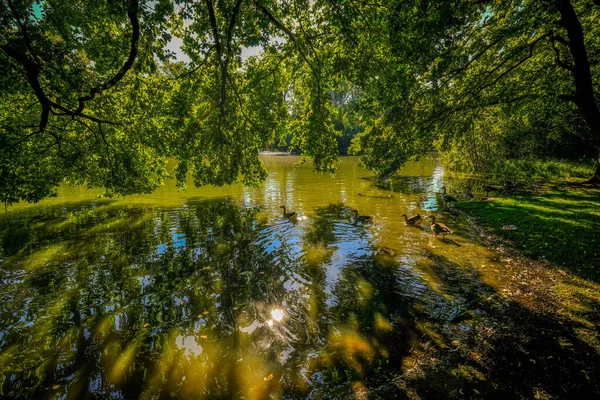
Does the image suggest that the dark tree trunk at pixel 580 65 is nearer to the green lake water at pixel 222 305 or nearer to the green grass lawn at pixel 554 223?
the green grass lawn at pixel 554 223

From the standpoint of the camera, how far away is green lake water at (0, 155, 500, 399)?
593 cm

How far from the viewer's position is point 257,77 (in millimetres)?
10305

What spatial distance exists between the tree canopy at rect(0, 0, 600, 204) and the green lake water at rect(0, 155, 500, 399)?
3.27 m

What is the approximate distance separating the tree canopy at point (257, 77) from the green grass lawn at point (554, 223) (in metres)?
4.11

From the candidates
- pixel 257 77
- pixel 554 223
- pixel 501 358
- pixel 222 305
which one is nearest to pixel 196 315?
pixel 222 305

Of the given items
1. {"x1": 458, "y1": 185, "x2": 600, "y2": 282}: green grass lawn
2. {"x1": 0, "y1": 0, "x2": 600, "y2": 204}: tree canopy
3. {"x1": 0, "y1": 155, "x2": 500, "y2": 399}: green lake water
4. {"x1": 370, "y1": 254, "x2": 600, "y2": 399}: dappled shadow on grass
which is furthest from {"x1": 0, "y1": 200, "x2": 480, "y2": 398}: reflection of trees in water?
{"x1": 458, "y1": 185, "x2": 600, "y2": 282}: green grass lawn

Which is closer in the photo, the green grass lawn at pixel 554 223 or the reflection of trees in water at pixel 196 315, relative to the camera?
the reflection of trees in water at pixel 196 315

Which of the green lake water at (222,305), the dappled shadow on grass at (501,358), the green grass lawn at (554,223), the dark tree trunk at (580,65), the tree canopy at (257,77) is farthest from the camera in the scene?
the green grass lawn at (554,223)

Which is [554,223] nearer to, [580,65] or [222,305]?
[580,65]

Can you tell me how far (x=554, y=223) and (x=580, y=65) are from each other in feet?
27.5

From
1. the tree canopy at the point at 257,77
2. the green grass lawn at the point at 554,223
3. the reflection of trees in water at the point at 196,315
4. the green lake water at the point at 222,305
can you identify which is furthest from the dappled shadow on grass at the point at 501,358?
the tree canopy at the point at 257,77

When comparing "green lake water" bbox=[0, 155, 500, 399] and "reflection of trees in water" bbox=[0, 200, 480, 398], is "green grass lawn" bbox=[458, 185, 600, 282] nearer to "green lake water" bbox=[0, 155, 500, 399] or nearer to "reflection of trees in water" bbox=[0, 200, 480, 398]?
"green lake water" bbox=[0, 155, 500, 399]

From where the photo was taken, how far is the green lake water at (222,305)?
5934 millimetres

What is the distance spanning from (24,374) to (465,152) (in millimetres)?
41423
